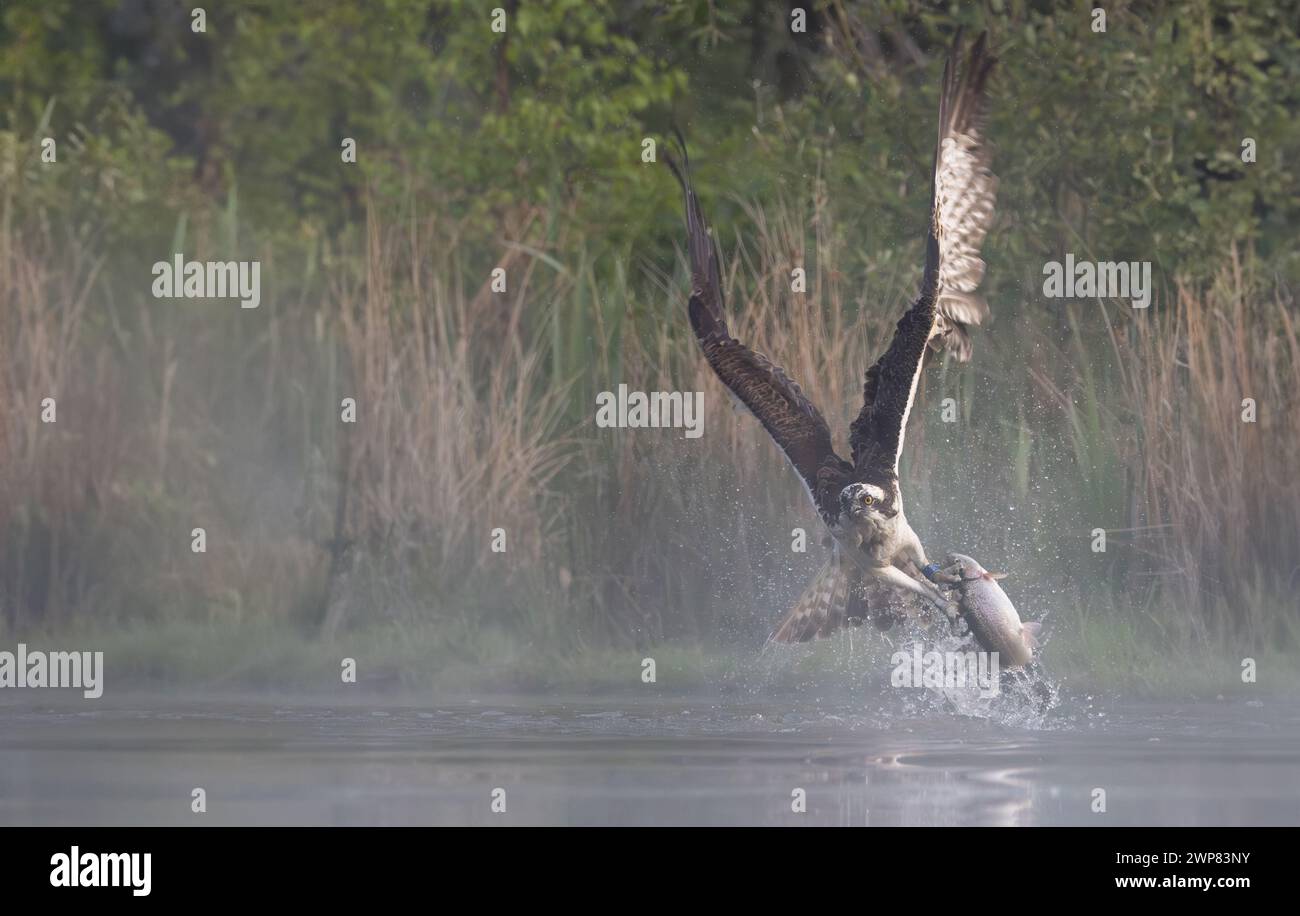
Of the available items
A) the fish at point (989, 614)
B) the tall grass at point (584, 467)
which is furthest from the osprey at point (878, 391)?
the tall grass at point (584, 467)

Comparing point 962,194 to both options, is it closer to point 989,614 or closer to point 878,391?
point 878,391

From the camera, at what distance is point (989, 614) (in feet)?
37.6

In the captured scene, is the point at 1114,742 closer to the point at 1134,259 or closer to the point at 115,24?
the point at 1134,259

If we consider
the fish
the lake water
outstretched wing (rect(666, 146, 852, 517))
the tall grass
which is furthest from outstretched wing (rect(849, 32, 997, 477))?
the tall grass

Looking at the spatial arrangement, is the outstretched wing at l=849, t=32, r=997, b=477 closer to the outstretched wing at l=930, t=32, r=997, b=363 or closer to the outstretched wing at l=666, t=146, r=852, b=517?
the outstretched wing at l=930, t=32, r=997, b=363

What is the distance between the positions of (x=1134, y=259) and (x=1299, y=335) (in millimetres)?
2190

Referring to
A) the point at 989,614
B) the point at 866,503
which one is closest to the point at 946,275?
the point at 866,503

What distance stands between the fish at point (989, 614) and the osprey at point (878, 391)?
13.6 inches

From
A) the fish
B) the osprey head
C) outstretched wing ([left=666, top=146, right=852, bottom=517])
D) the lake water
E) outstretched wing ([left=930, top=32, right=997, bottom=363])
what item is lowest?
the lake water

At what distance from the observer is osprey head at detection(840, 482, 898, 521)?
11922 mm

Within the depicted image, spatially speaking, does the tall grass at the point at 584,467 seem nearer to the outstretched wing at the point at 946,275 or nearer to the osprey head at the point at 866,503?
the outstretched wing at the point at 946,275

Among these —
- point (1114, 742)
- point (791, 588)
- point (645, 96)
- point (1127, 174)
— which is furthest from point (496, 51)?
point (1114, 742)

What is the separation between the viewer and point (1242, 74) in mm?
16562

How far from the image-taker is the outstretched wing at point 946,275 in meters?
11.9
